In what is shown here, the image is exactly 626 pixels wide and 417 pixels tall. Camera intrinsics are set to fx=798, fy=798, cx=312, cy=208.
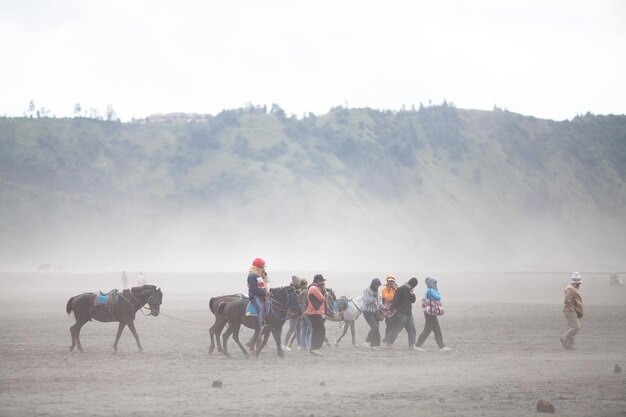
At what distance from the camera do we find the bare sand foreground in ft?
40.7

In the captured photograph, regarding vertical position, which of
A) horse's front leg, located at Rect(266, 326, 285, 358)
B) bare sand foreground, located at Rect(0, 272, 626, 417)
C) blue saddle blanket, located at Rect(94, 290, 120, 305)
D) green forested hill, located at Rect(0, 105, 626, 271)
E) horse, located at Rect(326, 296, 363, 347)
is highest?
green forested hill, located at Rect(0, 105, 626, 271)

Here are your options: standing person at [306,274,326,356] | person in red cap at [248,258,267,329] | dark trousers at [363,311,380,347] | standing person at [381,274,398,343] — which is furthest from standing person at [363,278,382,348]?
person in red cap at [248,258,267,329]

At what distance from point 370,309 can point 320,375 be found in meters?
5.24

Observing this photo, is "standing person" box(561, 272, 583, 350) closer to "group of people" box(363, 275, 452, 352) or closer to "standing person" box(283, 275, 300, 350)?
"group of people" box(363, 275, 452, 352)

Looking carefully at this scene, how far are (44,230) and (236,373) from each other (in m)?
94.8

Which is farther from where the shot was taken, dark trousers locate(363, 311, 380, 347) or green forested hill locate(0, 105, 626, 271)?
green forested hill locate(0, 105, 626, 271)

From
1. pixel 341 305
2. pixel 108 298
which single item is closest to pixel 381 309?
pixel 341 305

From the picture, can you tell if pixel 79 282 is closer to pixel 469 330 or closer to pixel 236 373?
pixel 469 330

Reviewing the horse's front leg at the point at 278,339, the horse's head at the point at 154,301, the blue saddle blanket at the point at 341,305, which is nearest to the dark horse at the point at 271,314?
the horse's front leg at the point at 278,339

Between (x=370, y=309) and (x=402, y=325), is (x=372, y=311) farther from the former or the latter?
(x=402, y=325)

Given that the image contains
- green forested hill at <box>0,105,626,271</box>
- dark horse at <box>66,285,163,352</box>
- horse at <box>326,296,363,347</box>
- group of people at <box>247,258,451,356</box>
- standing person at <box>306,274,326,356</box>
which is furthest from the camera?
green forested hill at <box>0,105,626,271</box>

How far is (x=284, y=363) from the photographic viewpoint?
1767cm

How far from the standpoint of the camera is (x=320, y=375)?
51.6ft

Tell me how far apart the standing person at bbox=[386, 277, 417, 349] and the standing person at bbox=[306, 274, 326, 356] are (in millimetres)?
2014
